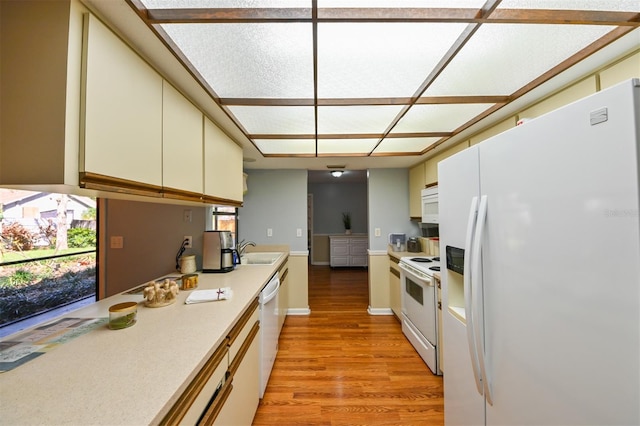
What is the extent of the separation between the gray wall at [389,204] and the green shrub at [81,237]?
9.92 feet

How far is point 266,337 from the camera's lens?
5.92ft

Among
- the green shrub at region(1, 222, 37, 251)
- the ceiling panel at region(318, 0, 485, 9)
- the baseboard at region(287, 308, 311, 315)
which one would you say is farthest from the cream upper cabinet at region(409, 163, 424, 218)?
the green shrub at region(1, 222, 37, 251)

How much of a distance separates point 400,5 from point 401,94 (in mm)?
636

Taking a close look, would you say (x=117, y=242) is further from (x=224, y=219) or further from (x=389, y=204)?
(x=389, y=204)

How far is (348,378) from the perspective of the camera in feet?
6.59

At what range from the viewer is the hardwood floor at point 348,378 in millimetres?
1643

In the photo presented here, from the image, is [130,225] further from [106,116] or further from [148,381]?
[148,381]

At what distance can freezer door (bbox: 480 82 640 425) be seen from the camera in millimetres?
562

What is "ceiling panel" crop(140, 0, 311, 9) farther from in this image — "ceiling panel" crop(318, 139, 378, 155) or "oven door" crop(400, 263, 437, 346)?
"oven door" crop(400, 263, 437, 346)

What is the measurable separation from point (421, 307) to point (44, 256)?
10.8ft

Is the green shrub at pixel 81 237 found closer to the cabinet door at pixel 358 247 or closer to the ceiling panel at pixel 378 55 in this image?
the ceiling panel at pixel 378 55

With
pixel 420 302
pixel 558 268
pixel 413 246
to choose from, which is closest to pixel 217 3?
pixel 558 268

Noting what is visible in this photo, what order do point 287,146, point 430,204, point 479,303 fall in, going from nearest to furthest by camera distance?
point 479,303 → point 287,146 → point 430,204

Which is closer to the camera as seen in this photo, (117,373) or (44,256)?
(117,373)
